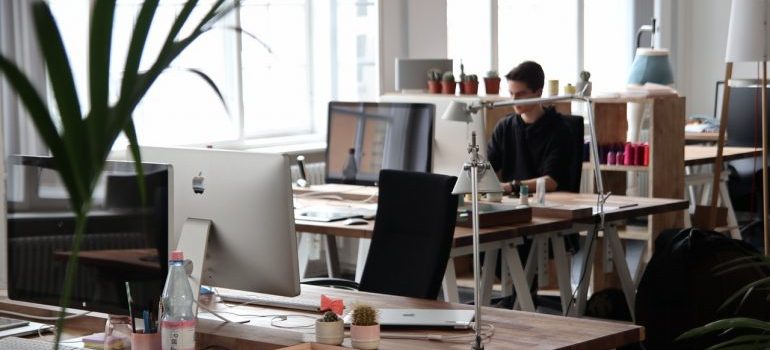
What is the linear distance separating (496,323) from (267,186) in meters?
0.61

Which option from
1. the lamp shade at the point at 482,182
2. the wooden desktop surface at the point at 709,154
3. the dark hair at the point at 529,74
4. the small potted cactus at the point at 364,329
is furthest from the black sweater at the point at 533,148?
the small potted cactus at the point at 364,329

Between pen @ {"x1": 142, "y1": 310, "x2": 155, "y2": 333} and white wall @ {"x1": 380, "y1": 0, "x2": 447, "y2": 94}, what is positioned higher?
white wall @ {"x1": 380, "y1": 0, "x2": 447, "y2": 94}

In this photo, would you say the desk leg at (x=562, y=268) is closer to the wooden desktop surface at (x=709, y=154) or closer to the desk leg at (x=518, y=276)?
the desk leg at (x=518, y=276)

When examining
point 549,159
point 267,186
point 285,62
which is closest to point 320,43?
point 285,62

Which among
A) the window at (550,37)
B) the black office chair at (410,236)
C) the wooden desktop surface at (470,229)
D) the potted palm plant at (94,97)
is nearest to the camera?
the potted palm plant at (94,97)

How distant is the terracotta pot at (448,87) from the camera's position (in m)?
6.29

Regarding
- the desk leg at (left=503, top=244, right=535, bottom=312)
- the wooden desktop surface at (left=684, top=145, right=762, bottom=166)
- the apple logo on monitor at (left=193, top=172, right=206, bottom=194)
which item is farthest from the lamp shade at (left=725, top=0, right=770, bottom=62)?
the apple logo on monitor at (left=193, top=172, right=206, bottom=194)

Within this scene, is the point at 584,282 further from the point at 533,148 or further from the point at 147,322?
the point at 147,322

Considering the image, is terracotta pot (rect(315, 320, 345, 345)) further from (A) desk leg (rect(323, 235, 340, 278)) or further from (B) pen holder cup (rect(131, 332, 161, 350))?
(A) desk leg (rect(323, 235, 340, 278))

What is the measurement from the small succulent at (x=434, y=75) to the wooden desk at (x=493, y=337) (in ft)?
11.6

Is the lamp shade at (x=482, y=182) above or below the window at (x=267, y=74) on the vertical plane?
below

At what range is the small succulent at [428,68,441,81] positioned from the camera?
6.35 metres

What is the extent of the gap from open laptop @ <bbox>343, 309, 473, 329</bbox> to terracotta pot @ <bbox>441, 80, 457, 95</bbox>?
3.58 meters

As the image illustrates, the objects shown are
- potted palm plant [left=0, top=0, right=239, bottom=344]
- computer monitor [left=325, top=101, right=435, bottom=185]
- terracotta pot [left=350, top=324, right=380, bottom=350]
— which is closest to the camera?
potted palm plant [left=0, top=0, right=239, bottom=344]
